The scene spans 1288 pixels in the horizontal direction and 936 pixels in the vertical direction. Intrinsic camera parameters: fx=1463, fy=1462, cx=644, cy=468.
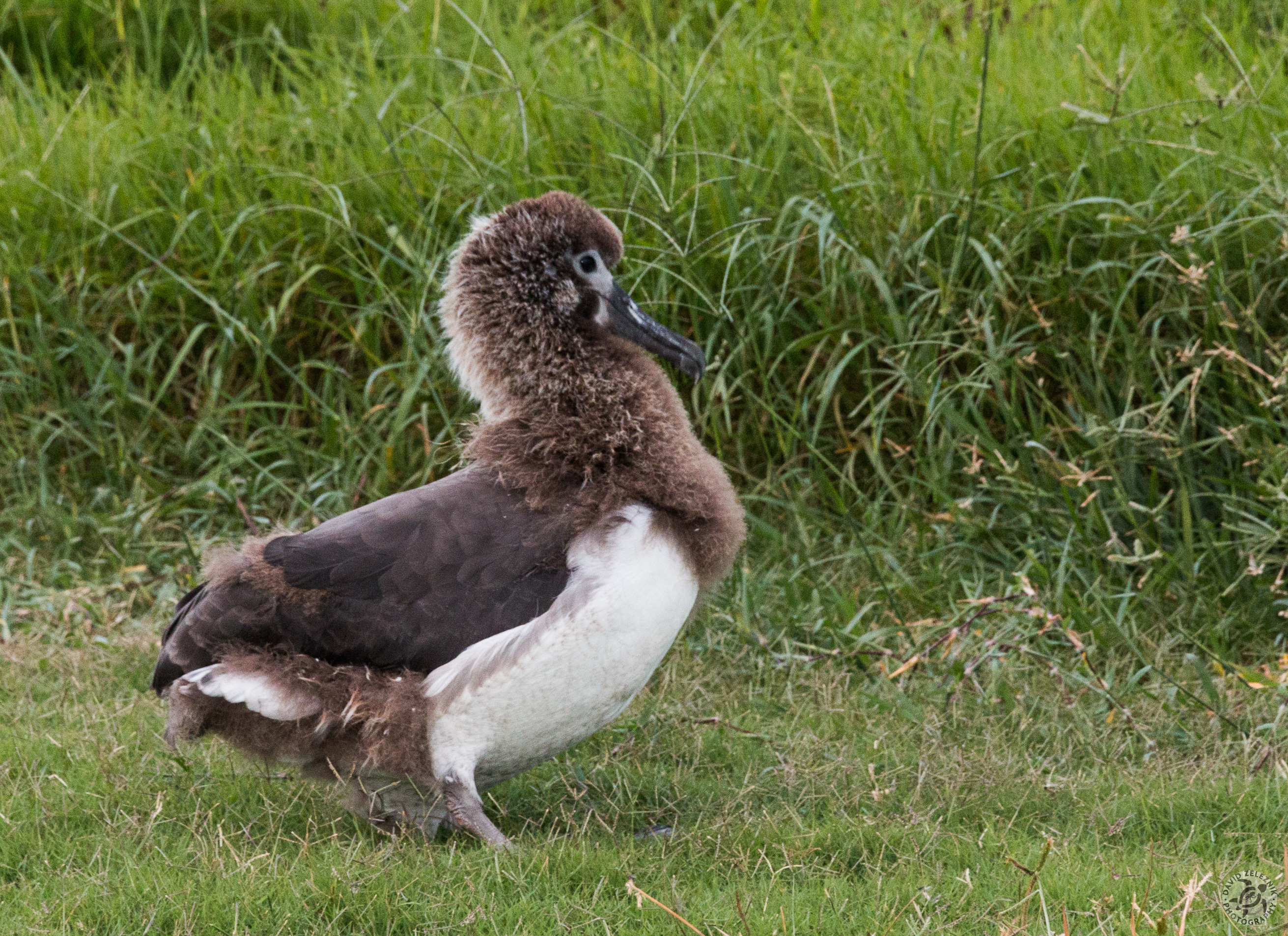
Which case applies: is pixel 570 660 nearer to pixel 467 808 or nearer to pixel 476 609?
pixel 476 609

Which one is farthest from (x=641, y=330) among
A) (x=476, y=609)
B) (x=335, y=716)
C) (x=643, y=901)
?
(x=643, y=901)

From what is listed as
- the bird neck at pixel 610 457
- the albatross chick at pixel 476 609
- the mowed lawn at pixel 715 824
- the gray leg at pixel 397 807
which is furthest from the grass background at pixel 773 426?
the bird neck at pixel 610 457

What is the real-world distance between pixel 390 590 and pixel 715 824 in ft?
3.06

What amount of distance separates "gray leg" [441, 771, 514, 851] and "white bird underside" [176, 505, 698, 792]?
0.02m

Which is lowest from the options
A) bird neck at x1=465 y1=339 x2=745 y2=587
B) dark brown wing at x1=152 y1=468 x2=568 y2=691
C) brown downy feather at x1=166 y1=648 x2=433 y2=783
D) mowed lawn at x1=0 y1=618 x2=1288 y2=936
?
mowed lawn at x1=0 y1=618 x2=1288 y2=936

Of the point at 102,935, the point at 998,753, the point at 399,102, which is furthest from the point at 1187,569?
the point at 399,102

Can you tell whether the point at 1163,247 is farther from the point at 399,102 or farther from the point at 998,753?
the point at 399,102

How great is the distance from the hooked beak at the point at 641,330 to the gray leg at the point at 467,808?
1.16 m

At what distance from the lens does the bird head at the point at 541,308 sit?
358cm

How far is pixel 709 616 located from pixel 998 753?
4.04 ft

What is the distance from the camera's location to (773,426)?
5.57 metres

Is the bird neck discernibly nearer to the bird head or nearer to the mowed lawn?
the bird head

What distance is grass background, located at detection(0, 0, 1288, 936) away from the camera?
328 cm

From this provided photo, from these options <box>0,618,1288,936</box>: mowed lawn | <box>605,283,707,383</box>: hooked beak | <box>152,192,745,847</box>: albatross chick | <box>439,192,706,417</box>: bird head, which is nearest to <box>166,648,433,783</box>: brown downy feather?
<box>152,192,745,847</box>: albatross chick
